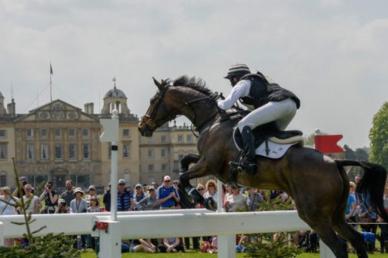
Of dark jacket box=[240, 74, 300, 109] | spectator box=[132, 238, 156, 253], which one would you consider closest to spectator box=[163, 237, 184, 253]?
spectator box=[132, 238, 156, 253]

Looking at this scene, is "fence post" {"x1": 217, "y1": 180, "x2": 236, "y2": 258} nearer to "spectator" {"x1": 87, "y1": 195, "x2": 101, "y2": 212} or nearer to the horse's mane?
the horse's mane

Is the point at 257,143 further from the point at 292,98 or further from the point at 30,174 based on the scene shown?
the point at 30,174

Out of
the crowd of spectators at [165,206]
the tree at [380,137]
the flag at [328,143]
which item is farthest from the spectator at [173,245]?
the tree at [380,137]

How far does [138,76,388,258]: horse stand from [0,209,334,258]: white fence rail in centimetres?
48

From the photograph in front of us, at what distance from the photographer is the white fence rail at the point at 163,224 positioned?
716 cm

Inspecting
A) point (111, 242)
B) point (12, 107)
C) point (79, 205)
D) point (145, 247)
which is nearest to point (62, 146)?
point (12, 107)

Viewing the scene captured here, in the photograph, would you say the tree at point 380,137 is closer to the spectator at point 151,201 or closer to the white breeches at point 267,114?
the spectator at point 151,201

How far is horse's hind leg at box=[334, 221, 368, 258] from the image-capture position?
7656 mm

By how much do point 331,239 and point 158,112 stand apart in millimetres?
2618

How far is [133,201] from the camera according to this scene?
51.1 feet

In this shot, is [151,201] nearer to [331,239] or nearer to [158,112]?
[158,112]

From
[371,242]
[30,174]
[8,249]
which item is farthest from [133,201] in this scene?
[30,174]

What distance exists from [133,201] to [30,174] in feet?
336

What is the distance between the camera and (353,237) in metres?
7.69
